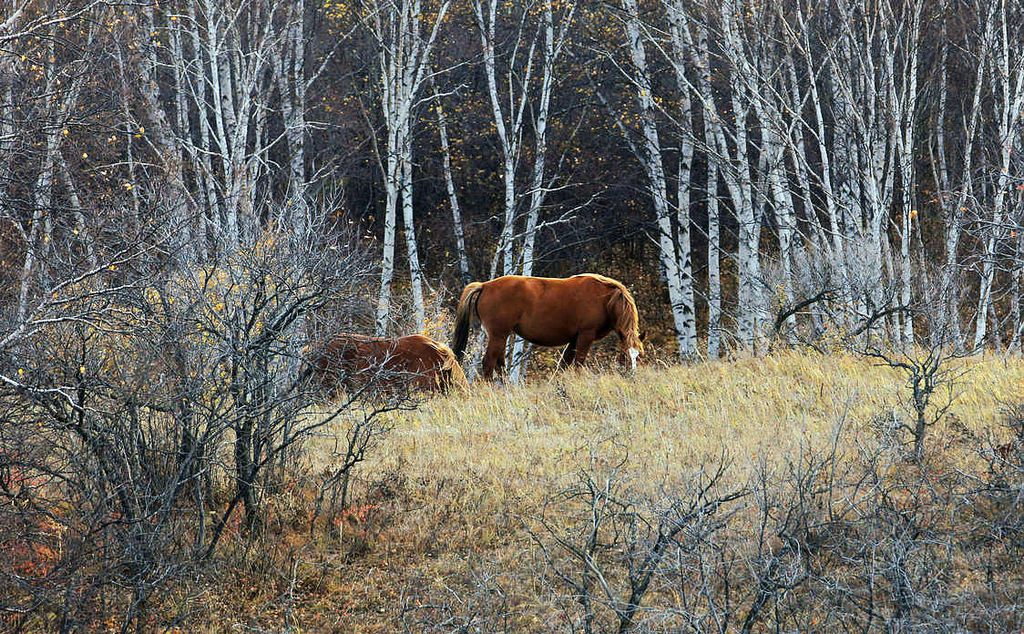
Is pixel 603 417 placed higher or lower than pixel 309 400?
lower

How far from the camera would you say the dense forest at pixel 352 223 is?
6.63 meters

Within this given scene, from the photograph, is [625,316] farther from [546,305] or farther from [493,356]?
[493,356]

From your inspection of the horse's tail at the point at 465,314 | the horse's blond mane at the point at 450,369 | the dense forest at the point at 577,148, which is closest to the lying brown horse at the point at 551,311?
the horse's tail at the point at 465,314

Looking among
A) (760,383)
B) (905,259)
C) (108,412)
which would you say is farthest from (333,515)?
(905,259)

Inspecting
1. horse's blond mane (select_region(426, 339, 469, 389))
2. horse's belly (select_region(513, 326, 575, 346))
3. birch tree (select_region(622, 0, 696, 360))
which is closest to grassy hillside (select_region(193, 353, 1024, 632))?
horse's blond mane (select_region(426, 339, 469, 389))

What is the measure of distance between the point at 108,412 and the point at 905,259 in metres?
9.21

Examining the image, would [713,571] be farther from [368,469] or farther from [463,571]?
[368,469]

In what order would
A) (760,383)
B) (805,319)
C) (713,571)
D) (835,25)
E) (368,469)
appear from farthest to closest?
(835,25)
(805,319)
(760,383)
(368,469)
(713,571)

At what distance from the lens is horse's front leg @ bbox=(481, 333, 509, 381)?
38.3ft

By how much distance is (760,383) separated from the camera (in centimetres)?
1002

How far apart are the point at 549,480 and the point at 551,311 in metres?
3.92

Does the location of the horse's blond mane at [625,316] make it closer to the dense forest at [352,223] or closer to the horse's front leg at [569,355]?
the horse's front leg at [569,355]

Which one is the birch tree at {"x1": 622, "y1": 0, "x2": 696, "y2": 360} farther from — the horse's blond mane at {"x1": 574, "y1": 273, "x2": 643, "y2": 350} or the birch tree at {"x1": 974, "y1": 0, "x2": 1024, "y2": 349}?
the birch tree at {"x1": 974, "y1": 0, "x2": 1024, "y2": 349}

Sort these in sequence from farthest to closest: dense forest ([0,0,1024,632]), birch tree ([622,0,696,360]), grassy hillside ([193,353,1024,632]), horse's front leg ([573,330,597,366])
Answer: birch tree ([622,0,696,360]), horse's front leg ([573,330,597,366]), dense forest ([0,0,1024,632]), grassy hillside ([193,353,1024,632])
